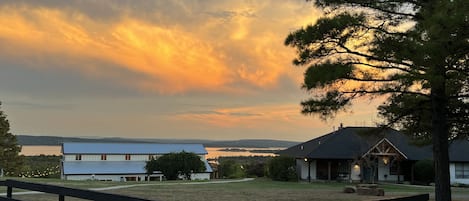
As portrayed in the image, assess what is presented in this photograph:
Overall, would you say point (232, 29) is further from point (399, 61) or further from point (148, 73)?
point (399, 61)

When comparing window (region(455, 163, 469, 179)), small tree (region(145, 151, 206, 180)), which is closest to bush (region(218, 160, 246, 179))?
small tree (region(145, 151, 206, 180))

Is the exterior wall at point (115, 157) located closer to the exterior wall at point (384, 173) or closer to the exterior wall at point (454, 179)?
the exterior wall at point (384, 173)

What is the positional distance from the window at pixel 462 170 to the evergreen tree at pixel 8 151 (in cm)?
4480

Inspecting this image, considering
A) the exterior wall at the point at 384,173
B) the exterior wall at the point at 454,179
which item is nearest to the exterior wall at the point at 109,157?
the exterior wall at the point at 384,173

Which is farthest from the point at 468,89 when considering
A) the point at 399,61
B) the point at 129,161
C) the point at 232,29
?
the point at 129,161

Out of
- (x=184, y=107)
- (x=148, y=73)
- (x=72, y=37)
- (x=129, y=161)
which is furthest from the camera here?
(x=129, y=161)

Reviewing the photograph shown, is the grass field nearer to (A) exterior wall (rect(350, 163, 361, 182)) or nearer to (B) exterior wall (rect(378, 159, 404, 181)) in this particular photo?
(A) exterior wall (rect(350, 163, 361, 182))

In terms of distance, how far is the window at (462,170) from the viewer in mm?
40594

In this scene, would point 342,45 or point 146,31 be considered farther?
point 146,31

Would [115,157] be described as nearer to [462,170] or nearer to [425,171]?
[425,171]

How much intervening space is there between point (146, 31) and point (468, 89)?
52.8 feet

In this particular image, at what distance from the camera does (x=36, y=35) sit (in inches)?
1011

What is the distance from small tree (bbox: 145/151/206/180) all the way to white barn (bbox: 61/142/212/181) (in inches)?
79.0

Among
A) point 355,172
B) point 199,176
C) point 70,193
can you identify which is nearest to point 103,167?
point 199,176
